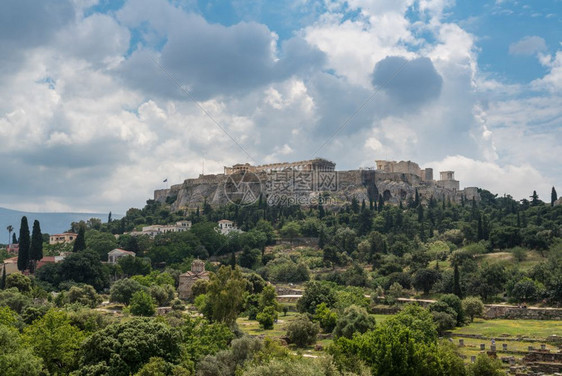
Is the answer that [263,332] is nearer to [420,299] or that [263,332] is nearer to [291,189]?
[420,299]

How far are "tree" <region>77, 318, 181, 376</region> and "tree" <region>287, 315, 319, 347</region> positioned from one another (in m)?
12.5

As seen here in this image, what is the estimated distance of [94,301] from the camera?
59250 mm

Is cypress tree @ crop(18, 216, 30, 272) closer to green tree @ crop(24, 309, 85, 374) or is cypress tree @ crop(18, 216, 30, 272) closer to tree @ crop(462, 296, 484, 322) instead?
green tree @ crop(24, 309, 85, 374)

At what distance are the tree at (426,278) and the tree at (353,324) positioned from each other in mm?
17292

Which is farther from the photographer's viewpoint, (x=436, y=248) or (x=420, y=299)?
(x=436, y=248)

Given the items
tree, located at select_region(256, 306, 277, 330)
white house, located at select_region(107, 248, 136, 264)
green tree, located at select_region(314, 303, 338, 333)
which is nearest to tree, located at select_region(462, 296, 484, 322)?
green tree, located at select_region(314, 303, 338, 333)

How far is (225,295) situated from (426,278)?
921 inches

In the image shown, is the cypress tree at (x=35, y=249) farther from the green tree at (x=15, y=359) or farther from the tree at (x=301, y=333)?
the green tree at (x=15, y=359)

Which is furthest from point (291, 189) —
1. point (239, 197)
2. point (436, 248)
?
point (436, 248)

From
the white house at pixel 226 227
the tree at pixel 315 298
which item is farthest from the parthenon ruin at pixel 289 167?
the tree at pixel 315 298

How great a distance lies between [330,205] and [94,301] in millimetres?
61551

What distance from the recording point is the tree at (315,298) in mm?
50344

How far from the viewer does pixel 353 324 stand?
39.4 metres

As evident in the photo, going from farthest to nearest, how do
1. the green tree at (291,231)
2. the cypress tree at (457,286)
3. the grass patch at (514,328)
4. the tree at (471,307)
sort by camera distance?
the green tree at (291,231)
the cypress tree at (457,286)
the tree at (471,307)
the grass patch at (514,328)
